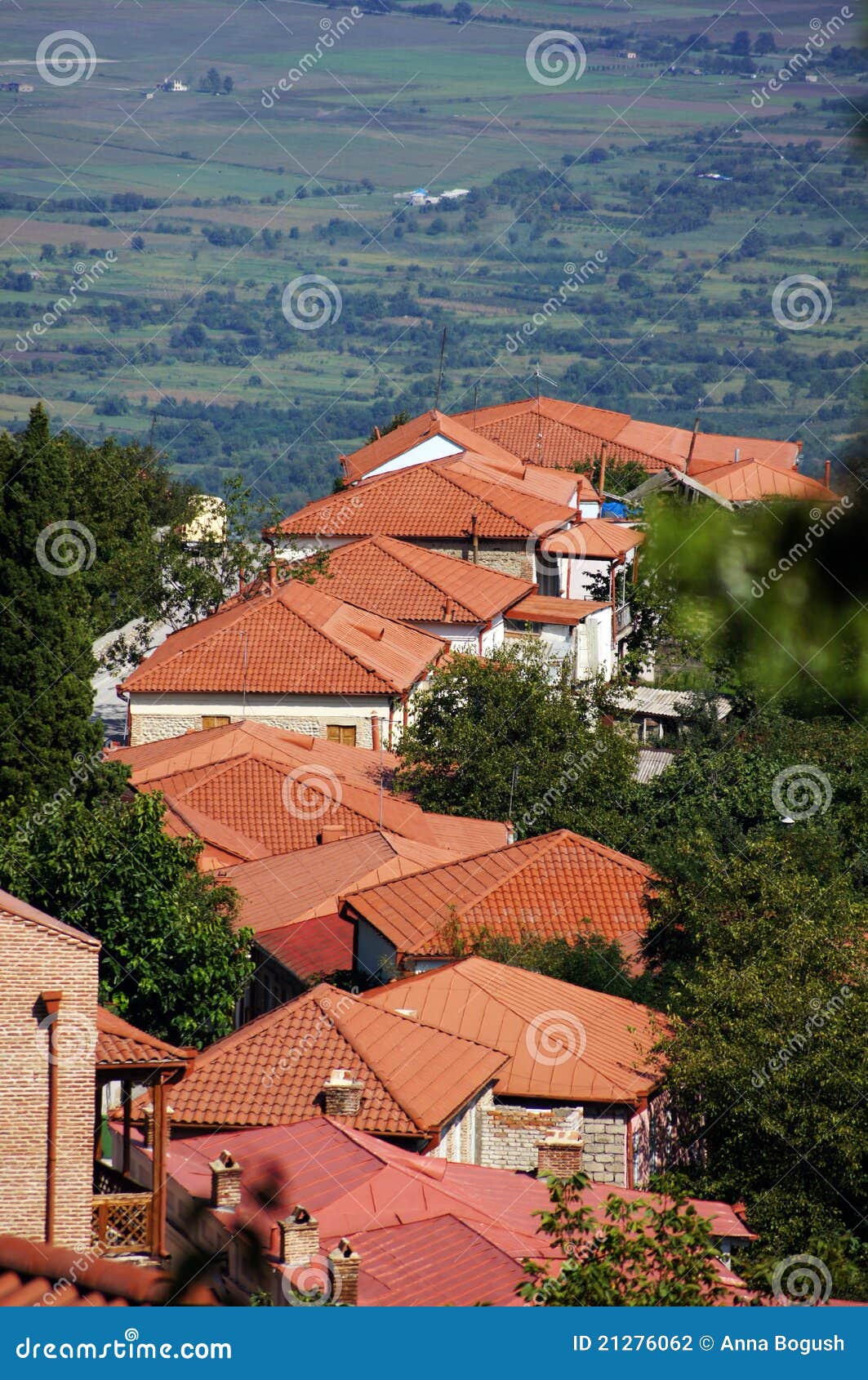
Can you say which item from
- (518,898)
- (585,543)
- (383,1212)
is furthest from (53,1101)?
(585,543)

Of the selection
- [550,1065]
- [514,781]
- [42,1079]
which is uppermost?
[514,781]

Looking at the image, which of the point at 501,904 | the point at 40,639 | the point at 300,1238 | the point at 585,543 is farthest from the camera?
the point at 585,543

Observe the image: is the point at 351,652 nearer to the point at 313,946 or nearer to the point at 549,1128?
the point at 313,946

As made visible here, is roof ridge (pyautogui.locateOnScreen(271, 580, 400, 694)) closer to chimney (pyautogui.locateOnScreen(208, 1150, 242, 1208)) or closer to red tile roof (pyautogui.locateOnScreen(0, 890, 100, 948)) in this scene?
red tile roof (pyautogui.locateOnScreen(0, 890, 100, 948))

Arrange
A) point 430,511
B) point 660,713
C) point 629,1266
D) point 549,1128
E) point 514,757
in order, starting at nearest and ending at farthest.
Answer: point 629,1266 → point 549,1128 → point 514,757 → point 660,713 → point 430,511

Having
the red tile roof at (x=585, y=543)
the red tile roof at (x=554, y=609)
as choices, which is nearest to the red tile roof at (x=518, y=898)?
the red tile roof at (x=554, y=609)

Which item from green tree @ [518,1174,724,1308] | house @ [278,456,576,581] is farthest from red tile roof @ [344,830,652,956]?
house @ [278,456,576,581]
